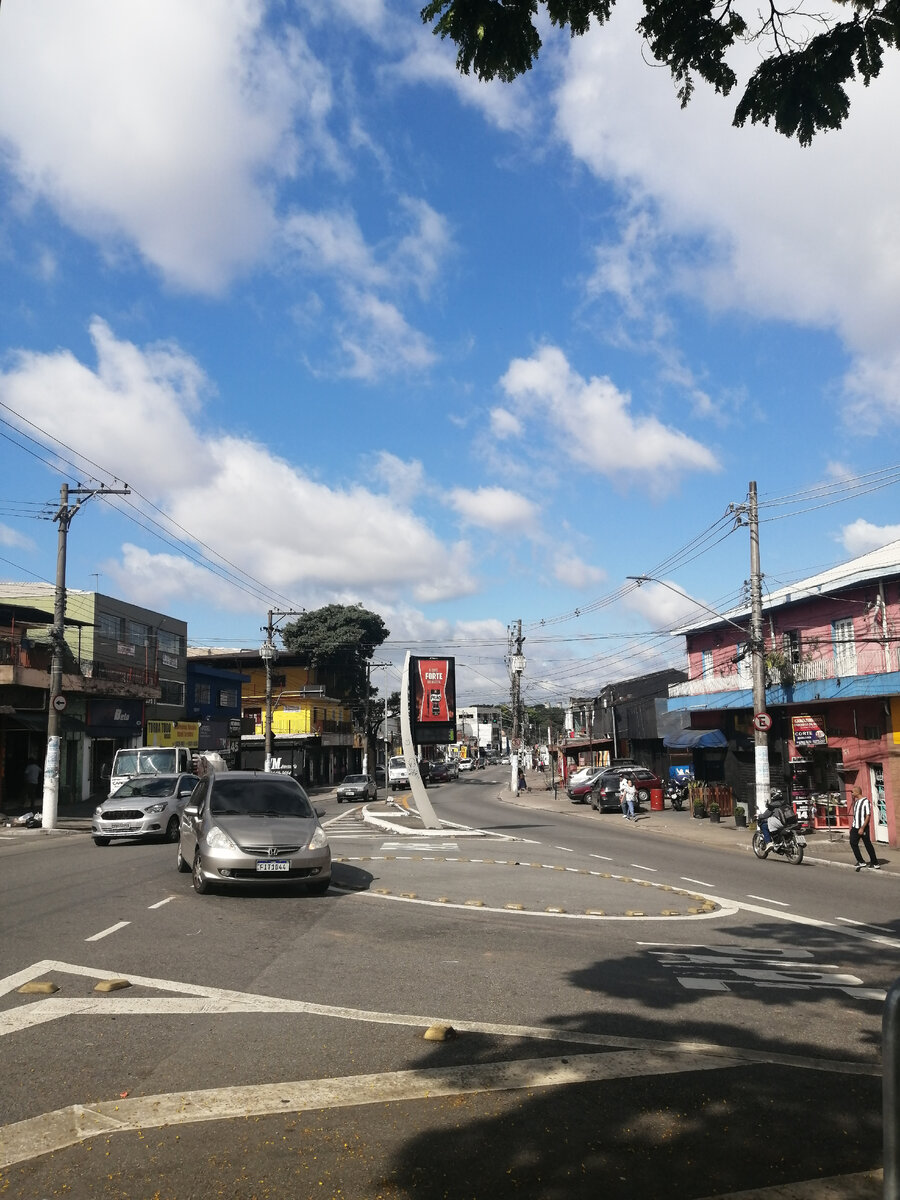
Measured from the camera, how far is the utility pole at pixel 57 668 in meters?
27.9

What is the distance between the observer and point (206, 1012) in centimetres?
668

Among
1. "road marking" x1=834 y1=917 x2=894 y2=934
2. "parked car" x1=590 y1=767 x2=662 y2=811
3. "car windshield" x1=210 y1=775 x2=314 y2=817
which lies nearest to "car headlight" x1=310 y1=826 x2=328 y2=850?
"car windshield" x1=210 y1=775 x2=314 y2=817

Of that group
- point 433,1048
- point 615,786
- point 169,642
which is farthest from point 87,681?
point 433,1048

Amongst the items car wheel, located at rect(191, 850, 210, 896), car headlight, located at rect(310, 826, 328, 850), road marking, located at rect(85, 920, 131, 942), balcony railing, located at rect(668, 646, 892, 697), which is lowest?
road marking, located at rect(85, 920, 131, 942)

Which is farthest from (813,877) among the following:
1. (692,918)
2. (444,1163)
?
(444,1163)

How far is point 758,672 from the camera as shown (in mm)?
27297

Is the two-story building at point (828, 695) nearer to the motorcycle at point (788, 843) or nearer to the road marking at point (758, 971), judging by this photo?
the motorcycle at point (788, 843)

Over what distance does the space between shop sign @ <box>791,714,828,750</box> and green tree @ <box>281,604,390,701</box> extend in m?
51.4

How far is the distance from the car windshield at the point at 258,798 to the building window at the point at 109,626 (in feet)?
112

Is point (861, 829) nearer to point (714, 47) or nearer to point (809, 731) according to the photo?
point (809, 731)

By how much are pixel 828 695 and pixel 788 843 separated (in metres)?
Result: 7.87

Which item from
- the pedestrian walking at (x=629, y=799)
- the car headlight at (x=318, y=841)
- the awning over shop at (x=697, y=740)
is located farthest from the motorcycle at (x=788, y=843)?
the awning over shop at (x=697, y=740)

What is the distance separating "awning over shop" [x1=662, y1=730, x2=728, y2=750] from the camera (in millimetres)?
37500

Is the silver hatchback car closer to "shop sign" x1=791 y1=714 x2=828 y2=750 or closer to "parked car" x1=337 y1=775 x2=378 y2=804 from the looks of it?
"shop sign" x1=791 y1=714 x2=828 y2=750
